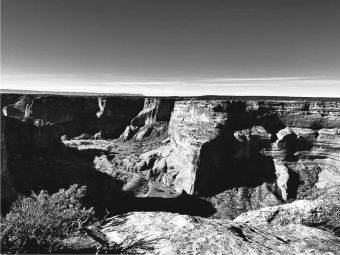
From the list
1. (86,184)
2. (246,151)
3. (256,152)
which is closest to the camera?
(86,184)

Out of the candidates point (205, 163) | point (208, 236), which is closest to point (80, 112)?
point (205, 163)

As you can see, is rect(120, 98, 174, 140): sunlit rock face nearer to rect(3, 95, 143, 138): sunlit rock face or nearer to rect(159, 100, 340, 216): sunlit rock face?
rect(3, 95, 143, 138): sunlit rock face

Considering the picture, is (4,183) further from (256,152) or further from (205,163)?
(256,152)

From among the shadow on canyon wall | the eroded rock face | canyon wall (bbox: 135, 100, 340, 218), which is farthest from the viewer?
canyon wall (bbox: 135, 100, 340, 218)

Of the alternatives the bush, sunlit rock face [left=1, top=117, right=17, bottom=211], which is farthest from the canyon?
the bush

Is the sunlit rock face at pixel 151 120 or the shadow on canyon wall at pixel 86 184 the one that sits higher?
the sunlit rock face at pixel 151 120

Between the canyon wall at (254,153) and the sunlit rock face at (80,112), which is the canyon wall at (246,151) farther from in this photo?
the sunlit rock face at (80,112)

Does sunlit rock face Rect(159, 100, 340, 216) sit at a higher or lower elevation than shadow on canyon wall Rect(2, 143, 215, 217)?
higher

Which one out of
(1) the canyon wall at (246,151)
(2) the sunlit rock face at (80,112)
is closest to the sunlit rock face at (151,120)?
(2) the sunlit rock face at (80,112)

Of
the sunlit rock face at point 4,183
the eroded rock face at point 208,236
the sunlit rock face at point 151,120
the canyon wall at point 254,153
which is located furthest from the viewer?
the sunlit rock face at point 151,120

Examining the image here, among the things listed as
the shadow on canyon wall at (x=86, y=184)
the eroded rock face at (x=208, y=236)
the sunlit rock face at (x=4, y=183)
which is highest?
the eroded rock face at (x=208, y=236)
